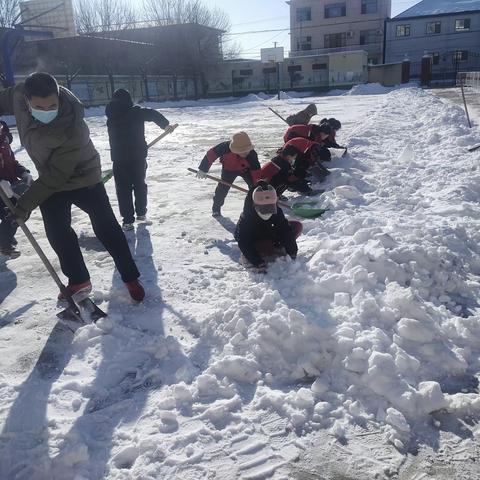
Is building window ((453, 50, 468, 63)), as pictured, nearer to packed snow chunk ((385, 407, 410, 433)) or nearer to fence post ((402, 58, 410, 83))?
fence post ((402, 58, 410, 83))

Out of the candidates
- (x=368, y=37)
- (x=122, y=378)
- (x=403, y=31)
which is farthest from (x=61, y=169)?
(x=368, y=37)

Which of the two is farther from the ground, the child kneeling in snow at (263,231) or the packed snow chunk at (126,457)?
the child kneeling in snow at (263,231)

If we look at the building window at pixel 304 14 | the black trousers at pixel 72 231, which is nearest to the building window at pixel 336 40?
the building window at pixel 304 14

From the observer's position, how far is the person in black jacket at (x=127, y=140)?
4398mm

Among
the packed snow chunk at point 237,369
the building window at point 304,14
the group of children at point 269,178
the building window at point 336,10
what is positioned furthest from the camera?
the building window at point 304,14

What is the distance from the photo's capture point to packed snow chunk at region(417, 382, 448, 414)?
6.54 ft

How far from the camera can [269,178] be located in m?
5.08

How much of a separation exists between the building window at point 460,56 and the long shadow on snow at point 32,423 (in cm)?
4441

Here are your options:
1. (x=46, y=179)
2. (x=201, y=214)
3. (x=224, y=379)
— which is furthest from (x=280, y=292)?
(x=201, y=214)

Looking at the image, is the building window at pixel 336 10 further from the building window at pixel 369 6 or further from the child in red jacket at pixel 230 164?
the child in red jacket at pixel 230 164

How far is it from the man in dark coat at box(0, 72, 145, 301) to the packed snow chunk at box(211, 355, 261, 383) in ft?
3.54

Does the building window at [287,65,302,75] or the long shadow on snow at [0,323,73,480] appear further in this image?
the building window at [287,65,302,75]

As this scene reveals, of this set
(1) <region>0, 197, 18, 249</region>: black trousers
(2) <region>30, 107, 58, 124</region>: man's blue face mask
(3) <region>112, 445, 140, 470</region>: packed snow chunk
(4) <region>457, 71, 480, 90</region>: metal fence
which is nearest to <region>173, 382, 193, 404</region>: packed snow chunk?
(3) <region>112, 445, 140, 470</region>: packed snow chunk

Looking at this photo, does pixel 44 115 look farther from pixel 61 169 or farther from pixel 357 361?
pixel 357 361
